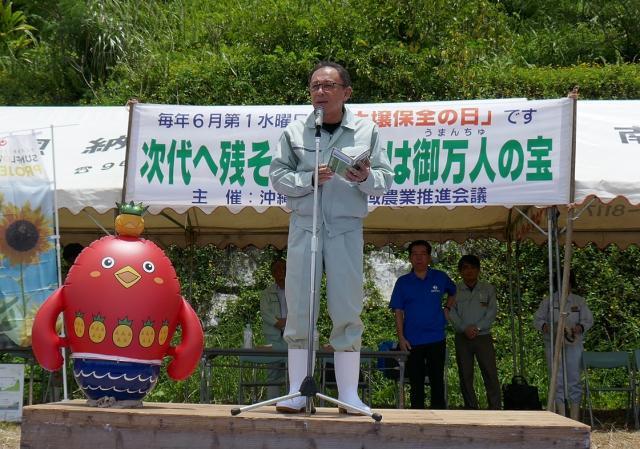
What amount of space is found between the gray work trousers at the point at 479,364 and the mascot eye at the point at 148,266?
18.3ft

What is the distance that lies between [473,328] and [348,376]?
17.4 feet

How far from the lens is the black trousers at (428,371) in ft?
29.3

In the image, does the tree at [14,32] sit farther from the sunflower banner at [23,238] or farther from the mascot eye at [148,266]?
the mascot eye at [148,266]

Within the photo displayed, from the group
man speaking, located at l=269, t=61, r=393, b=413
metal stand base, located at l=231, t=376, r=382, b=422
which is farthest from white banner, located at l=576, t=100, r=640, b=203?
metal stand base, located at l=231, t=376, r=382, b=422

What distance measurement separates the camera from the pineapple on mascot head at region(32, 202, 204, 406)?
4.77 meters

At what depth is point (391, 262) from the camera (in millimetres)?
13180

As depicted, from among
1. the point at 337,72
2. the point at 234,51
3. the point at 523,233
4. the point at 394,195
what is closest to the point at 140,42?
the point at 234,51

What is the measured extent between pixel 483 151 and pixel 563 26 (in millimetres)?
11083

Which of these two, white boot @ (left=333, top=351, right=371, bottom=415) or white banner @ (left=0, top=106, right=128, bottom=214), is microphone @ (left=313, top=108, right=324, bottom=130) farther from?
white banner @ (left=0, top=106, right=128, bottom=214)

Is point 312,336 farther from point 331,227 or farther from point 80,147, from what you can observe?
point 80,147

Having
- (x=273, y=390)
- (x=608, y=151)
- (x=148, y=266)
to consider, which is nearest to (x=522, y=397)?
(x=273, y=390)

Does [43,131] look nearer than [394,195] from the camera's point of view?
No

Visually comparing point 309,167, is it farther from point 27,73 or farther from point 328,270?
point 27,73

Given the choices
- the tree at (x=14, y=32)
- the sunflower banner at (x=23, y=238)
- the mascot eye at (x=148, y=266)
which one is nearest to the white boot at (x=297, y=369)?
the mascot eye at (x=148, y=266)
